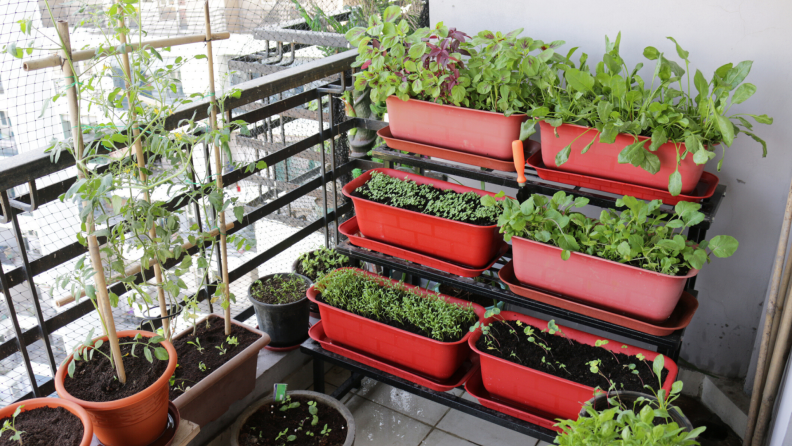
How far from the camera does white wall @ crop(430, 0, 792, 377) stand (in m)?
1.77

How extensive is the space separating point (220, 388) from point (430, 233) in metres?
0.87

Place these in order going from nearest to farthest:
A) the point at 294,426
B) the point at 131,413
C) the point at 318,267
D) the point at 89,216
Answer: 1. the point at 89,216
2. the point at 131,413
3. the point at 294,426
4. the point at 318,267

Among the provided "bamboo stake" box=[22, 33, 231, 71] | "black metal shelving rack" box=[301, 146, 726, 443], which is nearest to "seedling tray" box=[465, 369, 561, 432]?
"black metal shelving rack" box=[301, 146, 726, 443]

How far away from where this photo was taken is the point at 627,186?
5.31 ft

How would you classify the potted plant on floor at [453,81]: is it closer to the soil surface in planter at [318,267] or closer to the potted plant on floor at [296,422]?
the soil surface in planter at [318,267]

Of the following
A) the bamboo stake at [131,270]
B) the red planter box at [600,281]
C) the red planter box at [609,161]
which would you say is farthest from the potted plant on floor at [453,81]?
the bamboo stake at [131,270]

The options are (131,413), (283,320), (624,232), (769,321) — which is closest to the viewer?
(131,413)

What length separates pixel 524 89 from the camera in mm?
1777

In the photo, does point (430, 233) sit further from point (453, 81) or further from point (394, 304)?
point (453, 81)

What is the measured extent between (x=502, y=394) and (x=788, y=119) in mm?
1253

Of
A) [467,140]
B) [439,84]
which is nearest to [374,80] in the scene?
[439,84]

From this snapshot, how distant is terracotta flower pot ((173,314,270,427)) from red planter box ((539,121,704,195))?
116 centimetres

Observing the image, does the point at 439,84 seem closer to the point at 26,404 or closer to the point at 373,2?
the point at 26,404

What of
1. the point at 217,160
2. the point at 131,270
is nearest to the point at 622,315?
the point at 217,160
